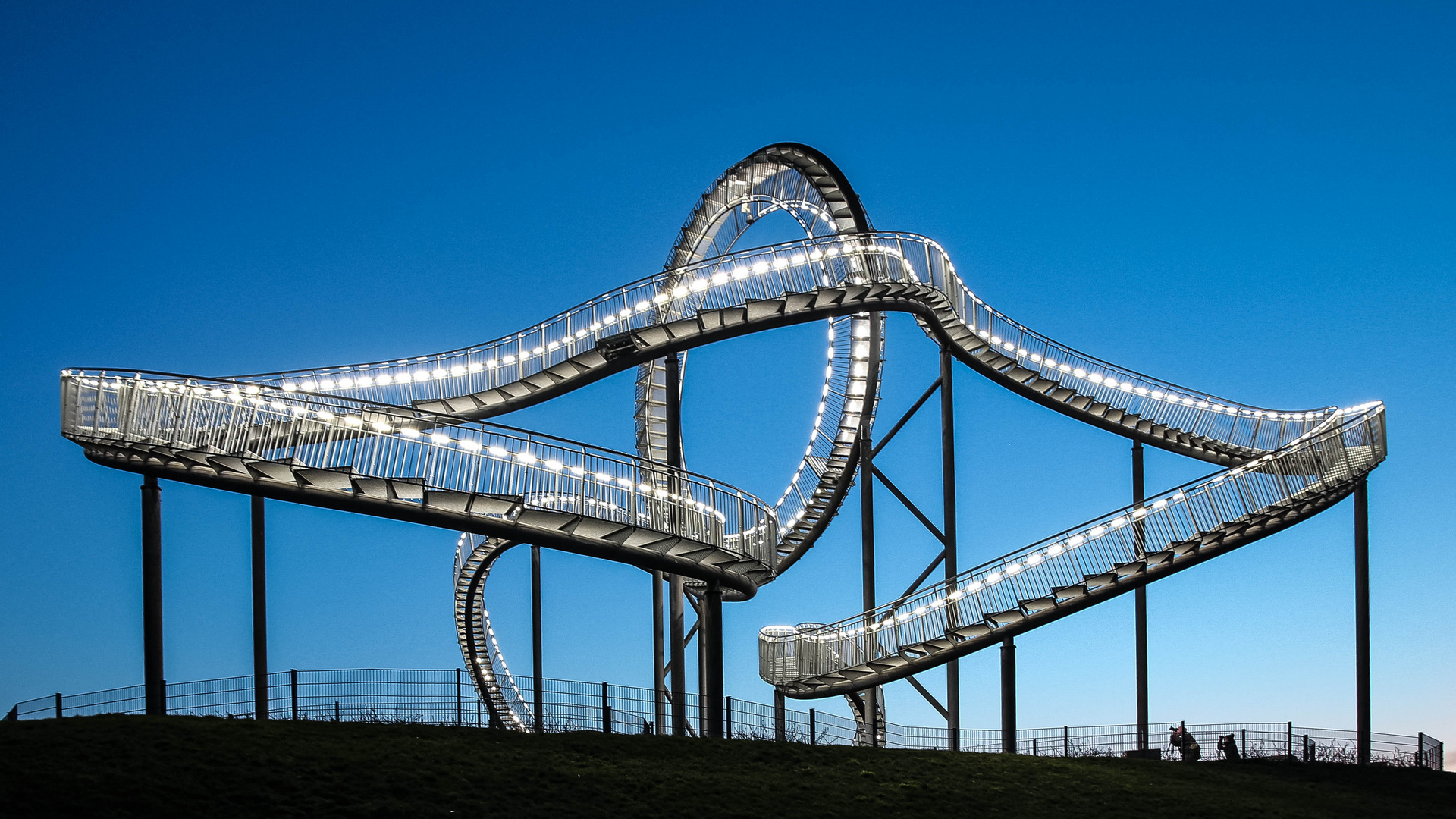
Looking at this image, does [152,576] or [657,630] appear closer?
[152,576]

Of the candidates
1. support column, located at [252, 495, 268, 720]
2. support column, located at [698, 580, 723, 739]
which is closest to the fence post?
support column, located at [698, 580, 723, 739]

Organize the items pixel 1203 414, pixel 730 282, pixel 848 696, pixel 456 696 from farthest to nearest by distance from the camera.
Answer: pixel 848 696, pixel 1203 414, pixel 730 282, pixel 456 696

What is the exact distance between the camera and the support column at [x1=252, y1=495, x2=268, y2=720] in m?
21.2

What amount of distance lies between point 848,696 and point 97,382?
63.7 ft

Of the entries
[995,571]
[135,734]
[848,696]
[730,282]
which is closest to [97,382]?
[135,734]

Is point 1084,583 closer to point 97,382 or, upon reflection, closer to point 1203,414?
point 1203,414

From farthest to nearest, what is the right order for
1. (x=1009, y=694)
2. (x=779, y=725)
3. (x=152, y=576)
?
(x=1009, y=694) < (x=779, y=725) < (x=152, y=576)

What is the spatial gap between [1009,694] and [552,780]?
35.7 ft

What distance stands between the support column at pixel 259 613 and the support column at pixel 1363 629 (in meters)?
18.5

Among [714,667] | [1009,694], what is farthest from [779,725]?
[1009,694]

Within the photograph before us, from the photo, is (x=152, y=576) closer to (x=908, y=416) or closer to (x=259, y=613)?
(x=259, y=613)

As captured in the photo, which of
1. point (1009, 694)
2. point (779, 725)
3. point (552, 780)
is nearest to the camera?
point (552, 780)

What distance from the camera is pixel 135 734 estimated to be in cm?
1633

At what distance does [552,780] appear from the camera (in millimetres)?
16797
